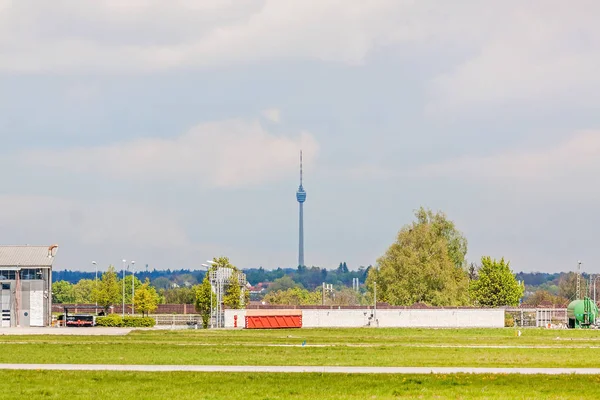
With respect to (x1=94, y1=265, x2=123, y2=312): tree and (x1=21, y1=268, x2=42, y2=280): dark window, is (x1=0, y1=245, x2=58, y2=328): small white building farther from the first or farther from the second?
(x1=94, y1=265, x2=123, y2=312): tree

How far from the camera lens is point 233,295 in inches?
5049

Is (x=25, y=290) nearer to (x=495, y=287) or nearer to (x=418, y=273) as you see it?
(x=418, y=273)

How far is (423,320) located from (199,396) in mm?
89686

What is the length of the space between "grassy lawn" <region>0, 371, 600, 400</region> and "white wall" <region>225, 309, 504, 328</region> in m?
79.2

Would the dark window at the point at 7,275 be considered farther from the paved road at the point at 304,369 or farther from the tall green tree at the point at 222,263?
the paved road at the point at 304,369

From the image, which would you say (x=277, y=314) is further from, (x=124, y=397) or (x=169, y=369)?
(x=124, y=397)

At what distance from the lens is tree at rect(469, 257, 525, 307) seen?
163375 millimetres

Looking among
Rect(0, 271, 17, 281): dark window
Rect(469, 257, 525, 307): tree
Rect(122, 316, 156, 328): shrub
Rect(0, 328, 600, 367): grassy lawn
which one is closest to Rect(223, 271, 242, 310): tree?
Rect(122, 316, 156, 328): shrub

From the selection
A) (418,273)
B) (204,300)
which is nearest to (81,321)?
(204,300)

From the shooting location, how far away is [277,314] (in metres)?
119

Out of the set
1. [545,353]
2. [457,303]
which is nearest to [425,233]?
[457,303]

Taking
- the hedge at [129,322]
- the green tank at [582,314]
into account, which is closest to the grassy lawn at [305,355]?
the hedge at [129,322]

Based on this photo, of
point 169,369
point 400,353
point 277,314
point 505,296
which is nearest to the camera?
point 169,369

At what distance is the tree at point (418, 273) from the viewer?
5556 inches
